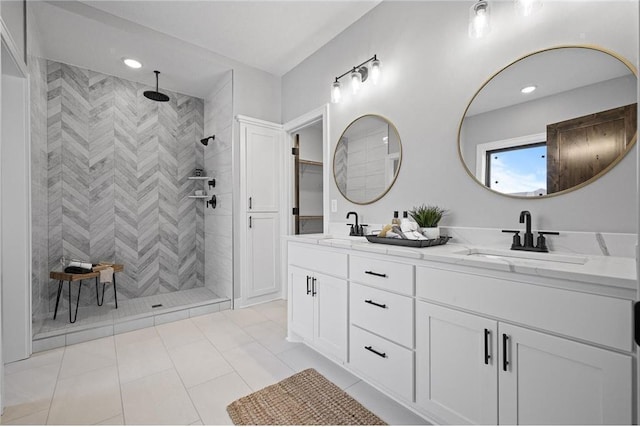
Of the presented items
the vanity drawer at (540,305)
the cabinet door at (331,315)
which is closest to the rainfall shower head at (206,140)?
the cabinet door at (331,315)

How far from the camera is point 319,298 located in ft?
6.83

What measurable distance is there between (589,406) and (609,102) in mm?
1322

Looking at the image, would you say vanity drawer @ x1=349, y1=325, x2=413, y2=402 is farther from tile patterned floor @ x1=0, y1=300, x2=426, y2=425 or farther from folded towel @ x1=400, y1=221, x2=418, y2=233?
folded towel @ x1=400, y1=221, x2=418, y2=233

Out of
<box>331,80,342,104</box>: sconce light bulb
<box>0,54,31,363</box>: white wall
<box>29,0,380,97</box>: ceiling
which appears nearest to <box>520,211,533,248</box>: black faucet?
<box>331,80,342,104</box>: sconce light bulb

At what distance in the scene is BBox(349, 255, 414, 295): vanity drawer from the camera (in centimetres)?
151

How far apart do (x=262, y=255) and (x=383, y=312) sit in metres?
2.12

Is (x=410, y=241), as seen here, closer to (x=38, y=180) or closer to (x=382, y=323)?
(x=382, y=323)

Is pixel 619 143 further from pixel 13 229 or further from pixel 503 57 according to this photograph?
pixel 13 229

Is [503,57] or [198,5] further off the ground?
[198,5]

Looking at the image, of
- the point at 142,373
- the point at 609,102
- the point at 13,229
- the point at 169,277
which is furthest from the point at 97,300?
the point at 609,102

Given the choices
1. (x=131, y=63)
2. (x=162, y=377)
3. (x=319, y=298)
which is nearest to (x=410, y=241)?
(x=319, y=298)

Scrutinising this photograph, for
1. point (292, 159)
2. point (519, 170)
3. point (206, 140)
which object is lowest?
point (519, 170)

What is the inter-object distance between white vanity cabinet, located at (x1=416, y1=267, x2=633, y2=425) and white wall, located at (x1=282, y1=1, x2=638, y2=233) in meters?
0.65

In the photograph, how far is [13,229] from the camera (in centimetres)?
208
